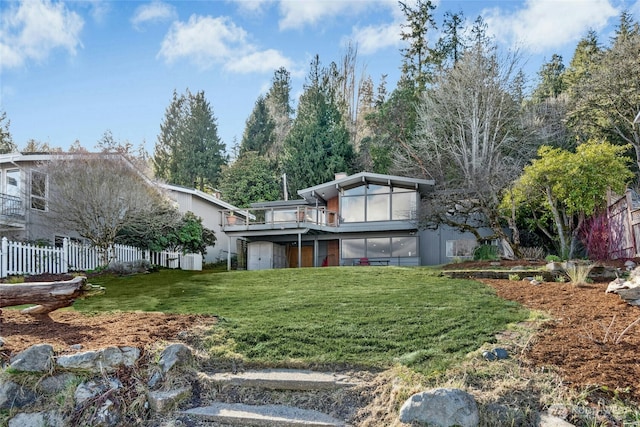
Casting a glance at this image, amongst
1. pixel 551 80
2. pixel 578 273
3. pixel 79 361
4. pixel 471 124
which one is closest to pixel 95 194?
pixel 79 361

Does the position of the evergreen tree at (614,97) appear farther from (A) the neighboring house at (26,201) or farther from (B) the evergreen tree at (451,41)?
(A) the neighboring house at (26,201)

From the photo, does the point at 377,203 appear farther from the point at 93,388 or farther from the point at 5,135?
the point at 5,135

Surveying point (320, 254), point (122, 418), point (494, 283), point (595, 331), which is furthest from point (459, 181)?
point (122, 418)

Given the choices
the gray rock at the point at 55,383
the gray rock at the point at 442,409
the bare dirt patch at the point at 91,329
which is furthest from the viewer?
the bare dirt patch at the point at 91,329

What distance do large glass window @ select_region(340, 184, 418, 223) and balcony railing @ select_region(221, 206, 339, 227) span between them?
0.79 m

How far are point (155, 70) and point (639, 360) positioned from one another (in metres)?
9.70

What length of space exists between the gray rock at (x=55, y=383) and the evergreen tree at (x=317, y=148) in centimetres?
2534

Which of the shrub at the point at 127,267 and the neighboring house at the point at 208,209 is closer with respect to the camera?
the shrub at the point at 127,267

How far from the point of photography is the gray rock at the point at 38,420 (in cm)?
444

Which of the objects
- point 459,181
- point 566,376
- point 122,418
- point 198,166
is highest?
point 198,166

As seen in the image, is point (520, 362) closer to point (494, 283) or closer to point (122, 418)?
point (122, 418)

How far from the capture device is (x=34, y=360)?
489cm

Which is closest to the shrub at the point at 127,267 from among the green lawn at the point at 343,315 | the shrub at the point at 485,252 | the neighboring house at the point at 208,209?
the green lawn at the point at 343,315

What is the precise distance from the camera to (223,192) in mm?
32281
